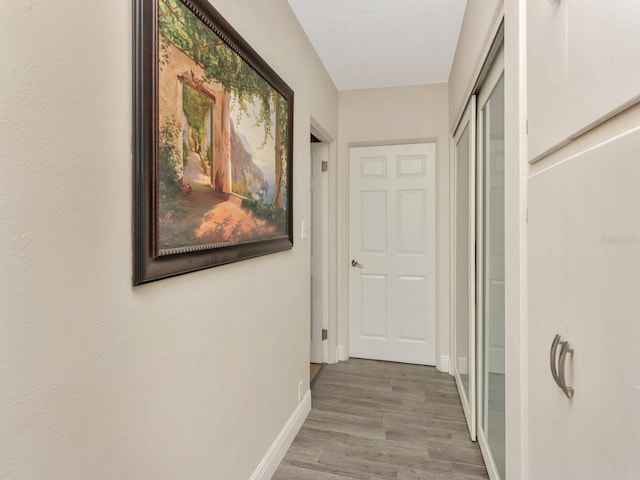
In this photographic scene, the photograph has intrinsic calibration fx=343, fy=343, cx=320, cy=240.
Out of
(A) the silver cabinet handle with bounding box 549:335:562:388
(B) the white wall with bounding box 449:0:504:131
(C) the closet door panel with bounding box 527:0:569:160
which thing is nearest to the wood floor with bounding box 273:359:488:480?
(A) the silver cabinet handle with bounding box 549:335:562:388

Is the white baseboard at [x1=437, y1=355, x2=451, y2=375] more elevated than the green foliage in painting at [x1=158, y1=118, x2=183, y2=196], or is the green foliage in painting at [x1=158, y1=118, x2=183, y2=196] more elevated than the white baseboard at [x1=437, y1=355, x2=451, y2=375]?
the green foliage in painting at [x1=158, y1=118, x2=183, y2=196]

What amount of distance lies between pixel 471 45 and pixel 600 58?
1506 mm

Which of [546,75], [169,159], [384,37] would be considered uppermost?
[384,37]

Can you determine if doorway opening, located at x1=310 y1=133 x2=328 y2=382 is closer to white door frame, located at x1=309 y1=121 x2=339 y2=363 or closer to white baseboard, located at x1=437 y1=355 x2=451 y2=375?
white door frame, located at x1=309 y1=121 x2=339 y2=363

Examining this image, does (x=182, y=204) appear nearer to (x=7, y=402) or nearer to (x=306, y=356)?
(x=7, y=402)

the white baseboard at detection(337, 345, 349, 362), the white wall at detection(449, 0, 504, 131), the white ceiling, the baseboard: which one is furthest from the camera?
the white baseboard at detection(337, 345, 349, 362)

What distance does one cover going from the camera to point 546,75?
856 mm

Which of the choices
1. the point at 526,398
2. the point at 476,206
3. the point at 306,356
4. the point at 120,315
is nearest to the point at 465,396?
the point at 306,356

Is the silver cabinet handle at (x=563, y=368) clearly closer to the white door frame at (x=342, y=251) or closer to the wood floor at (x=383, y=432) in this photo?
the wood floor at (x=383, y=432)

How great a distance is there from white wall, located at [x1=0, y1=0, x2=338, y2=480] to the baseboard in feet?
1.44

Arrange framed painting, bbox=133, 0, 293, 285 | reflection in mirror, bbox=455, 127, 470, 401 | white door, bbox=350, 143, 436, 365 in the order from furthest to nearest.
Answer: white door, bbox=350, 143, 436, 365, reflection in mirror, bbox=455, 127, 470, 401, framed painting, bbox=133, 0, 293, 285

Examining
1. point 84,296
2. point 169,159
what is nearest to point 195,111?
point 169,159

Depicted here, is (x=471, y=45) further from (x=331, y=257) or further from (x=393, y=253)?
(x=331, y=257)

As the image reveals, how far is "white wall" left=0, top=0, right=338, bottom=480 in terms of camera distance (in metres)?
0.64
